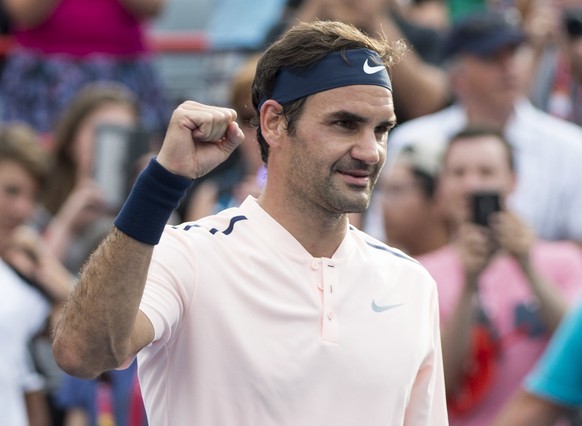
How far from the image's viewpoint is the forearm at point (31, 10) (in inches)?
322

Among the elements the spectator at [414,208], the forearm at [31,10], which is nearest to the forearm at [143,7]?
the forearm at [31,10]

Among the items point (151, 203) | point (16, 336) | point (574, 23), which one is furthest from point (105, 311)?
point (574, 23)

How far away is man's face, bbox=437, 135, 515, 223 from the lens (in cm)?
654

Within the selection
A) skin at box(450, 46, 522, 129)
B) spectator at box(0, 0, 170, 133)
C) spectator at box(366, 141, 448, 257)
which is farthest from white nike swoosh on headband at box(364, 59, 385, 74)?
spectator at box(0, 0, 170, 133)

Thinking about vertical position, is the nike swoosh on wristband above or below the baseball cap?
above

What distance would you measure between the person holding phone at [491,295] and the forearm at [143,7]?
267 centimetres

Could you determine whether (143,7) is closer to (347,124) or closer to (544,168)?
(544,168)

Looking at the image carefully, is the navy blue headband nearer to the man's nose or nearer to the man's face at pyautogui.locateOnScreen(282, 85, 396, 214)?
the man's face at pyautogui.locateOnScreen(282, 85, 396, 214)

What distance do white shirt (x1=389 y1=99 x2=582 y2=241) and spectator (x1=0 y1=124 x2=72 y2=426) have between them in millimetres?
1945

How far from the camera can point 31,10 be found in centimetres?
820

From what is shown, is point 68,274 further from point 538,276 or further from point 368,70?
point 368,70

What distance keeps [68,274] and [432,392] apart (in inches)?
144

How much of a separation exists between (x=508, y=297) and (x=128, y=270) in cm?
318

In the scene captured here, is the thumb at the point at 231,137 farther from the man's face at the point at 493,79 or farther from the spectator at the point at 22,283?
the man's face at the point at 493,79
